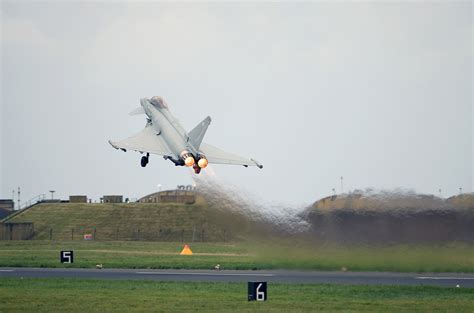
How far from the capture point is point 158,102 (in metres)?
75.2

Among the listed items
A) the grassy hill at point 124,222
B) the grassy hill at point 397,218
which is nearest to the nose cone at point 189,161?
the grassy hill at point 397,218

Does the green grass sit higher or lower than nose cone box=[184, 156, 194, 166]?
lower

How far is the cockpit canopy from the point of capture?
245 ft

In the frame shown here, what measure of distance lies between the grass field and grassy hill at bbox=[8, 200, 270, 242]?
953 inches

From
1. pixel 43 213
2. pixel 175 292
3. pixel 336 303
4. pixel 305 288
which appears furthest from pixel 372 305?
pixel 43 213

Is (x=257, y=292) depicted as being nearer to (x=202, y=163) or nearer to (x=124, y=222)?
(x=202, y=163)

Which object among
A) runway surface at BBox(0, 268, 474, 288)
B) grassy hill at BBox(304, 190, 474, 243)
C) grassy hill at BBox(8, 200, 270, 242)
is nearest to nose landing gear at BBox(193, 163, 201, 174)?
runway surface at BBox(0, 268, 474, 288)

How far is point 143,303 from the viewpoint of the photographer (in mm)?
47125

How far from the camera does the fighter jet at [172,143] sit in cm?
6269

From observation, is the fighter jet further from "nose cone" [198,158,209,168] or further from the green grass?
the green grass

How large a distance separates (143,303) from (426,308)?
1423 centimetres

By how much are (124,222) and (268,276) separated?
5599 cm

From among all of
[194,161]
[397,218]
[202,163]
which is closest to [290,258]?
[397,218]

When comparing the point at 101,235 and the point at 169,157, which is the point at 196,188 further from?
the point at 101,235
